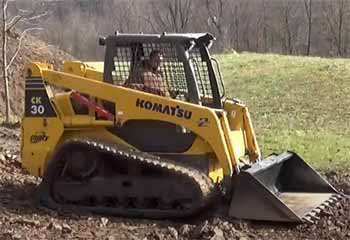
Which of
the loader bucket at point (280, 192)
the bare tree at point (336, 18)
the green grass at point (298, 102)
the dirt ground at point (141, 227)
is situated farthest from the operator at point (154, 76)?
the bare tree at point (336, 18)

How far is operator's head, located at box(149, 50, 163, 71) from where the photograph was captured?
9047 millimetres

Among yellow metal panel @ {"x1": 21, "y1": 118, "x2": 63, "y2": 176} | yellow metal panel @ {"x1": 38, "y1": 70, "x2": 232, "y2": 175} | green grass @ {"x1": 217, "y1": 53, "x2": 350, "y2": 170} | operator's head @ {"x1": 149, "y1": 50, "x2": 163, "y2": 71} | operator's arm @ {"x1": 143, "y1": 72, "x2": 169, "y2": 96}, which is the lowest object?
green grass @ {"x1": 217, "y1": 53, "x2": 350, "y2": 170}

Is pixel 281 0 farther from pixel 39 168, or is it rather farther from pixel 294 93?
pixel 39 168

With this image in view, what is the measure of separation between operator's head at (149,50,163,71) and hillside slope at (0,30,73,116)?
14.1 metres

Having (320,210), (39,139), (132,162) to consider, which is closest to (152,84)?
(132,162)

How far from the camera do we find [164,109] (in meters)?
8.73

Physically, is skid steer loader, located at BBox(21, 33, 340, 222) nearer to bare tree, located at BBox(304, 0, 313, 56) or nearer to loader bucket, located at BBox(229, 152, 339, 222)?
loader bucket, located at BBox(229, 152, 339, 222)

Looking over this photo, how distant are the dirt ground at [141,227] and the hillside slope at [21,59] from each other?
47.1 feet

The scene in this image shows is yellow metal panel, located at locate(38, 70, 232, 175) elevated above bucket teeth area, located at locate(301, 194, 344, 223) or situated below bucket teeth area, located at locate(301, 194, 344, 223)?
above

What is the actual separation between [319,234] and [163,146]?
2.03m

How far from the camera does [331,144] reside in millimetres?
15820

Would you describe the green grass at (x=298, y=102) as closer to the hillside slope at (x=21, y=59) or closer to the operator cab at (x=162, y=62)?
the operator cab at (x=162, y=62)

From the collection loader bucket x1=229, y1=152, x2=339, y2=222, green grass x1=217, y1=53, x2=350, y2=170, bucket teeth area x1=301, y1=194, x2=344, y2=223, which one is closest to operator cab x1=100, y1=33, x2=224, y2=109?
loader bucket x1=229, y1=152, x2=339, y2=222

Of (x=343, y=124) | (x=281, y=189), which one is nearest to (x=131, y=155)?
(x=281, y=189)
